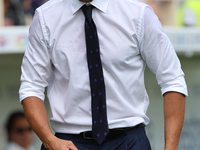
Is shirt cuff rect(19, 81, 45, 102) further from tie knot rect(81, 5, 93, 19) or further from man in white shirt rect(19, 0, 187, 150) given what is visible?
tie knot rect(81, 5, 93, 19)

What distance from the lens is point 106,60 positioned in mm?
2535

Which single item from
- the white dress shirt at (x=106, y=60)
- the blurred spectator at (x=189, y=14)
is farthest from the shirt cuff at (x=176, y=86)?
the blurred spectator at (x=189, y=14)

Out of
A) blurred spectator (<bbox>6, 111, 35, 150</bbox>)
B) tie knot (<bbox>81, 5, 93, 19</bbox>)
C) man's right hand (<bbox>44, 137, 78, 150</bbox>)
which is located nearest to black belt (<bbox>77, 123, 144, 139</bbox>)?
man's right hand (<bbox>44, 137, 78, 150</bbox>)

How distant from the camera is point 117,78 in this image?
2.55 metres

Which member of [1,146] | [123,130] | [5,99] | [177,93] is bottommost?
[1,146]

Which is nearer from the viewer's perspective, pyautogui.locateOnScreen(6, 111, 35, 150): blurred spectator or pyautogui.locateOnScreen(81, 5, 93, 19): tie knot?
pyautogui.locateOnScreen(81, 5, 93, 19): tie knot

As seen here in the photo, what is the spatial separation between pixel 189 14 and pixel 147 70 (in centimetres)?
99

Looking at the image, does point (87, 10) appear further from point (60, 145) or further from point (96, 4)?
point (60, 145)

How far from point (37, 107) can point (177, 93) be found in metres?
0.75

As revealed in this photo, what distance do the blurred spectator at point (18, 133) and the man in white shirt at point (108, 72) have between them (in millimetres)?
4027

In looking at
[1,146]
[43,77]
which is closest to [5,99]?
[1,146]

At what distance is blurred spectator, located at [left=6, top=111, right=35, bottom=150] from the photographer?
6551 mm

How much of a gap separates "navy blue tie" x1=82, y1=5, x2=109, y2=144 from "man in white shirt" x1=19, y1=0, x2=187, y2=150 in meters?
0.03

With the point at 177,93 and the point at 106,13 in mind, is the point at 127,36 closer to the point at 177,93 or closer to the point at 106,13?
the point at 106,13
